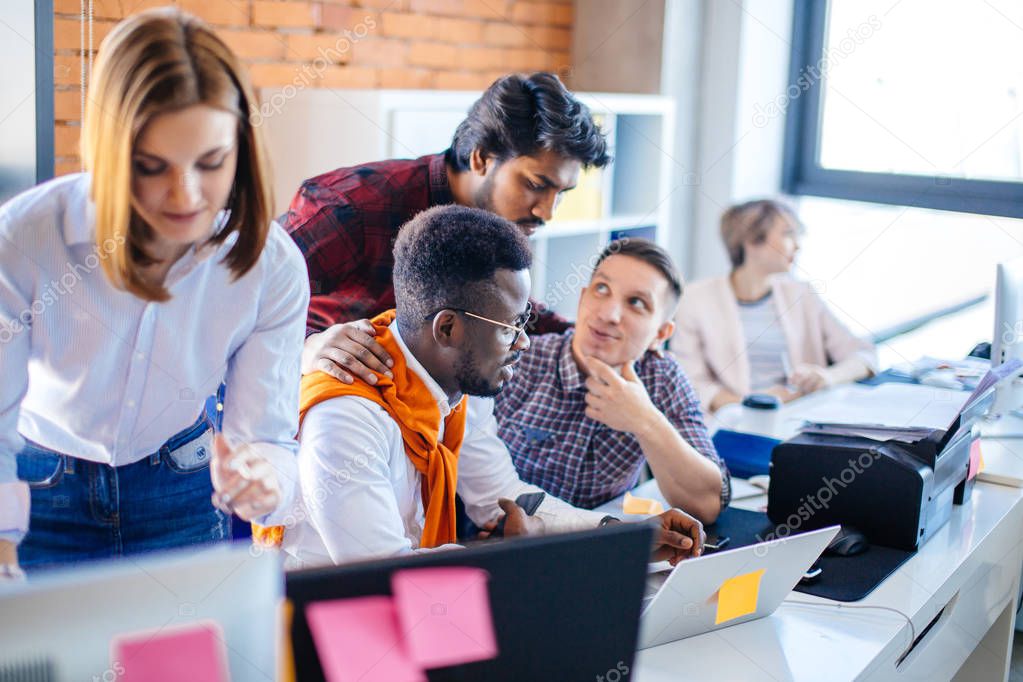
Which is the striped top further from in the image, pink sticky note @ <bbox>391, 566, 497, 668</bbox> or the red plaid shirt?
pink sticky note @ <bbox>391, 566, 497, 668</bbox>

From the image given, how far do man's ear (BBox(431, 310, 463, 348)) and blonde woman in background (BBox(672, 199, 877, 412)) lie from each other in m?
1.86

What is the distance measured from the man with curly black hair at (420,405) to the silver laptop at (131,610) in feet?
2.21

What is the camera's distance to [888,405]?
2.64 meters

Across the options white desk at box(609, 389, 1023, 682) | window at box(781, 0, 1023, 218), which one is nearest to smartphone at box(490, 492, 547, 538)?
white desk at box(609, 389, 1023, 682)

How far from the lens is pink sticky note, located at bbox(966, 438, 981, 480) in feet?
6.66

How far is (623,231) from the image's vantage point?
3.58 m

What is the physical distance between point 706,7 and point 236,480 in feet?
10.6

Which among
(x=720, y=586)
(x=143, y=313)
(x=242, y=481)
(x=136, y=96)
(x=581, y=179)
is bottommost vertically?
(x=720, y=586)

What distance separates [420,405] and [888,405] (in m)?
1.56

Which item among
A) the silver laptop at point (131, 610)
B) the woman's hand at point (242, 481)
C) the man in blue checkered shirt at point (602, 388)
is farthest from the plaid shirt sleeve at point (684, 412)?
the silver laptop at point (131, 610)

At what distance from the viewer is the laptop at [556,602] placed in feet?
2.74

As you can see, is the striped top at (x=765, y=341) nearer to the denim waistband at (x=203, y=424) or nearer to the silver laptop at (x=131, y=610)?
the denim waistband at (x=203, y=424)

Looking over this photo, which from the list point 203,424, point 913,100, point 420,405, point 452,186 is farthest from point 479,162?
point 913,100

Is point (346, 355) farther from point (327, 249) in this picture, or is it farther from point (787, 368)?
point (787, 368)
